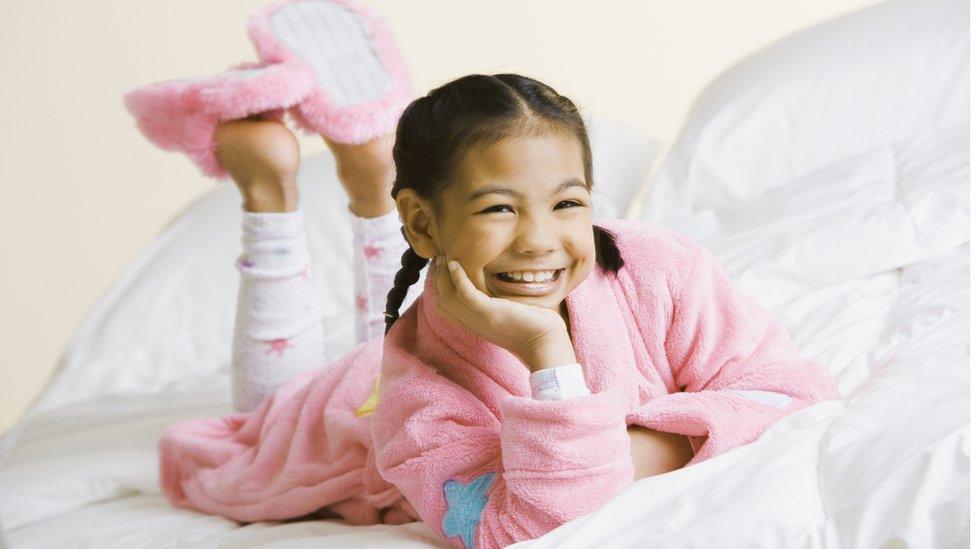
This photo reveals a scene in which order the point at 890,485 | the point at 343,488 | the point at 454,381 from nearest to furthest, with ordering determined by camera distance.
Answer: the point at 890,485
the point at 454,381
the point at 343,488

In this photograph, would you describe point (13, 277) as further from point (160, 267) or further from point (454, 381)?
point (454, 381)

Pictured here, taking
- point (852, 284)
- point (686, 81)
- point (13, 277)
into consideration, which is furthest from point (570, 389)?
point (13, 277)

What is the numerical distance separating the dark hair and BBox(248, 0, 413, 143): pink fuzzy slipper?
1.80ft

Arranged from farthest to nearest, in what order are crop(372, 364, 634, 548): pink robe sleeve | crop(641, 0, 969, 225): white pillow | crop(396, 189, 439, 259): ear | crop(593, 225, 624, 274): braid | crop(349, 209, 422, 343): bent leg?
1. crop(641, 0, 969, 225): white pillow
2. crop(349, 209, 422, 343): bent leg
3. crop(593, 225, 624, 274): braid
4. crop(396, 189, 439, 259): ear
5. crop(372, 364, 634, 548): pink robe sleeve

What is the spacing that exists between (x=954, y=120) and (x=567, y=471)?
1.23 metres

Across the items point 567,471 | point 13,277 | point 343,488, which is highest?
point 567,471

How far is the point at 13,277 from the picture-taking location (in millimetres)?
3012

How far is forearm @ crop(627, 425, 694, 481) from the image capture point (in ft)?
3.58

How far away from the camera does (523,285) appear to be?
3.52 feet

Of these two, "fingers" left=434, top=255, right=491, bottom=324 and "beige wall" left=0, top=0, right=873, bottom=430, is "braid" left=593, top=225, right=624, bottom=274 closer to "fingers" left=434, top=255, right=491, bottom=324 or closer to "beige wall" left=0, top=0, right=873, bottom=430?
"fingers" left=434, top=255, right=491, bottom=324

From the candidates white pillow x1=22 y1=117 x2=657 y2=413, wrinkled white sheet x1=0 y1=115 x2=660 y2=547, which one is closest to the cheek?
wrinkled white sheet x1=0 y1=115 x2=660 y2=547

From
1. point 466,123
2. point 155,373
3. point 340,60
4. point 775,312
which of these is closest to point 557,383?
point 466,123

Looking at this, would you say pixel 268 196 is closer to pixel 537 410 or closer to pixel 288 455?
pixel 288 455

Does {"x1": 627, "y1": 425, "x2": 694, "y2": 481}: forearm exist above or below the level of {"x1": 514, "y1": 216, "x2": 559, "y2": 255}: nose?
below
